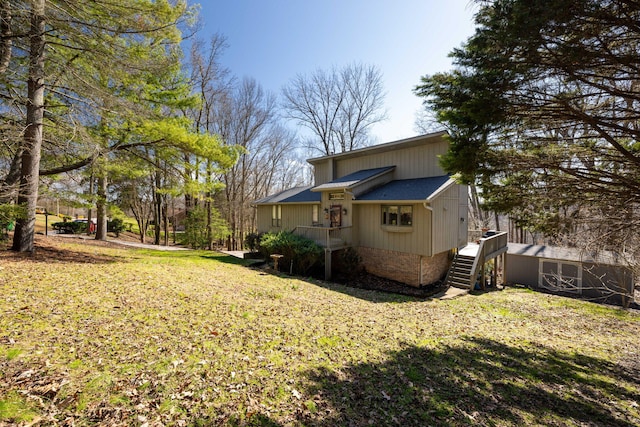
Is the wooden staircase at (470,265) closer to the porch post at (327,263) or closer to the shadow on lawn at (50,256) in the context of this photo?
the porch post at (327,263)

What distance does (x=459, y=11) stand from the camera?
209 inches

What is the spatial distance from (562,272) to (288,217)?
15684mm

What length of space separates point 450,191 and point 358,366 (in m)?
10.6

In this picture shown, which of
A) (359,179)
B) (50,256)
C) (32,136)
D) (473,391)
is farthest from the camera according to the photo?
(359,179)

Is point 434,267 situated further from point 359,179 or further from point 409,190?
point 359,179

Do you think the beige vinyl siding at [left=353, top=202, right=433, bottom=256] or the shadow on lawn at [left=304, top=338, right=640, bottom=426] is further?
the beige vinyl siding at [left=353, top=202, right=433, bottom=256]

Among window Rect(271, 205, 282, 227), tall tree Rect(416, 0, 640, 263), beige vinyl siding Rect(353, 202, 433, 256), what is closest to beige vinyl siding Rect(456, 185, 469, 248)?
beige vinyl siding Rect(353, 202, 433, 256)

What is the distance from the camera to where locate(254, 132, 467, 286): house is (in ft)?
38.1

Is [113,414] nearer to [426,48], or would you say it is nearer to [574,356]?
[574,356]

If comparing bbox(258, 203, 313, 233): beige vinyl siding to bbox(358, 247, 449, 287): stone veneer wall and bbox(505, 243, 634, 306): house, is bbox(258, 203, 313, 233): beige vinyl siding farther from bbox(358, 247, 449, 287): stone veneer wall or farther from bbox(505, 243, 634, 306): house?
bbox(505, 243, 634, 306): house

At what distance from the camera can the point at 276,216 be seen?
58.3 feet

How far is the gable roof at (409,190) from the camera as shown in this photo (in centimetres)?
1114

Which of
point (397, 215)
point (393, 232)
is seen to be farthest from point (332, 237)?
point (397, 215)

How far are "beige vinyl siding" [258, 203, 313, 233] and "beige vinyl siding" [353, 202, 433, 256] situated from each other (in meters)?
3.43
